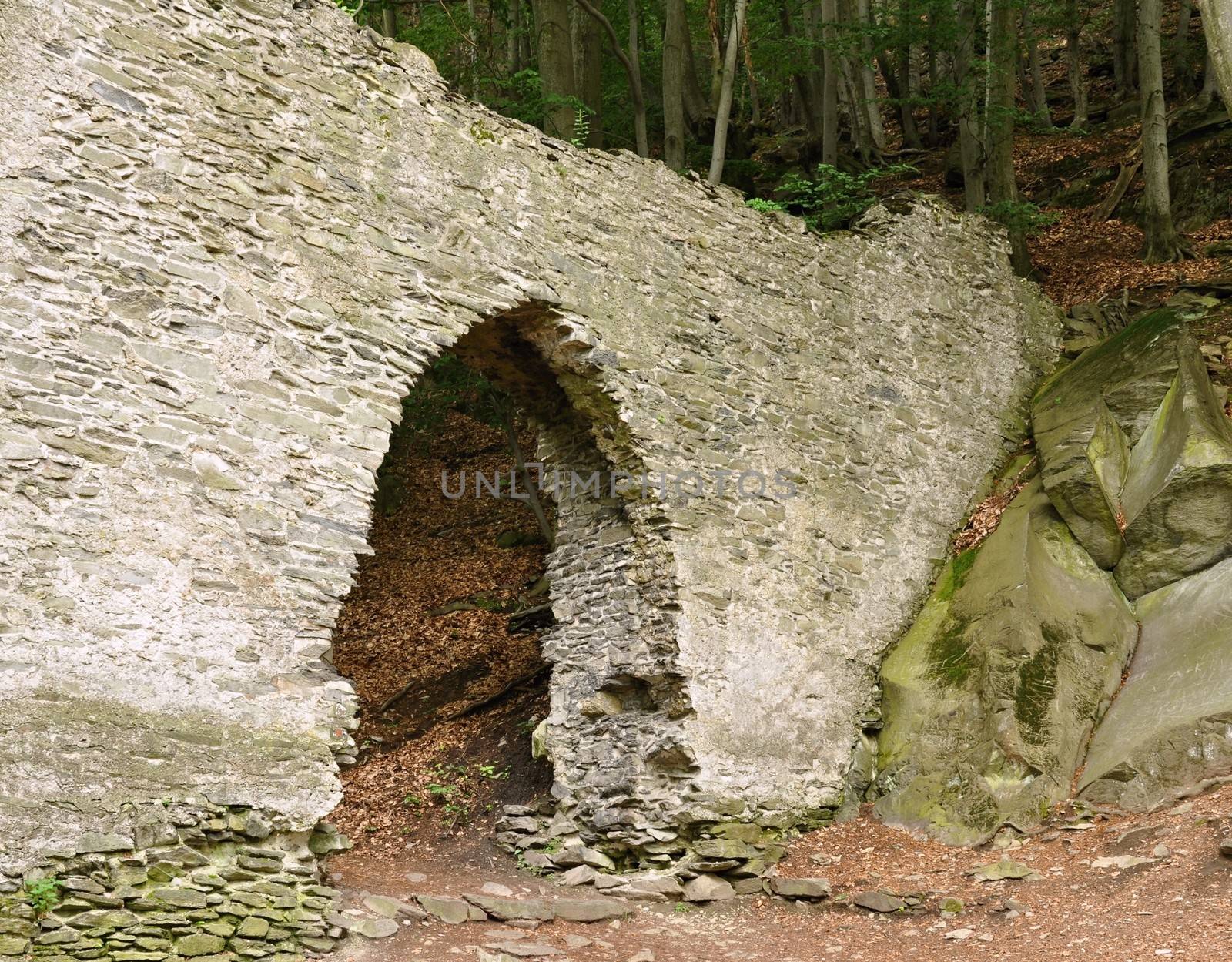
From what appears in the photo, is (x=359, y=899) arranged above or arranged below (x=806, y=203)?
below

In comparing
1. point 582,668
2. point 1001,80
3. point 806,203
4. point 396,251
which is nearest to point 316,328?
point 396,251

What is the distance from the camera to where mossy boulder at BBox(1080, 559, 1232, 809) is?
7207 millimetres

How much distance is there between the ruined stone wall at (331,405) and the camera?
5.58 m

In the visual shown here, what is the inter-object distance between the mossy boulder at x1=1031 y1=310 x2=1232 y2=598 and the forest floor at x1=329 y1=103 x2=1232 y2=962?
0.93 meters

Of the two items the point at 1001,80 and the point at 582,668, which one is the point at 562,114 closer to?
the point at 1001,80

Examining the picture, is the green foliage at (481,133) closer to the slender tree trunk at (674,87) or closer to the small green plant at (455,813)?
the small green plant at (455,813)

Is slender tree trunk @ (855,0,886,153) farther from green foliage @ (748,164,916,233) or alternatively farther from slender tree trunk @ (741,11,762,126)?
green foliage @ (748,164,916,233)

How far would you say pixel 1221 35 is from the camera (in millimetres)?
6586

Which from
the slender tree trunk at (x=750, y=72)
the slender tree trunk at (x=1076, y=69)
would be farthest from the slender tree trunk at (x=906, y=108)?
the slender tree trunk at (x=1076, y=69)

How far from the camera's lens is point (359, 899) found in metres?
6.27

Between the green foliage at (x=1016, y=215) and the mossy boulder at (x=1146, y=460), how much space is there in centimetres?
243

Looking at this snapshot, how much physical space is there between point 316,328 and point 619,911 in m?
4.18

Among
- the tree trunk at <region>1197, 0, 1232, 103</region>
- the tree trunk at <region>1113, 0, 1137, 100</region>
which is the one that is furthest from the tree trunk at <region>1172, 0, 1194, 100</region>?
the tree trunk at <region>1197, 0, 1232, 103</region>

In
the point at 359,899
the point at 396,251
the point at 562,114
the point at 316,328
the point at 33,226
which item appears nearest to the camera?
the point at 33,226
